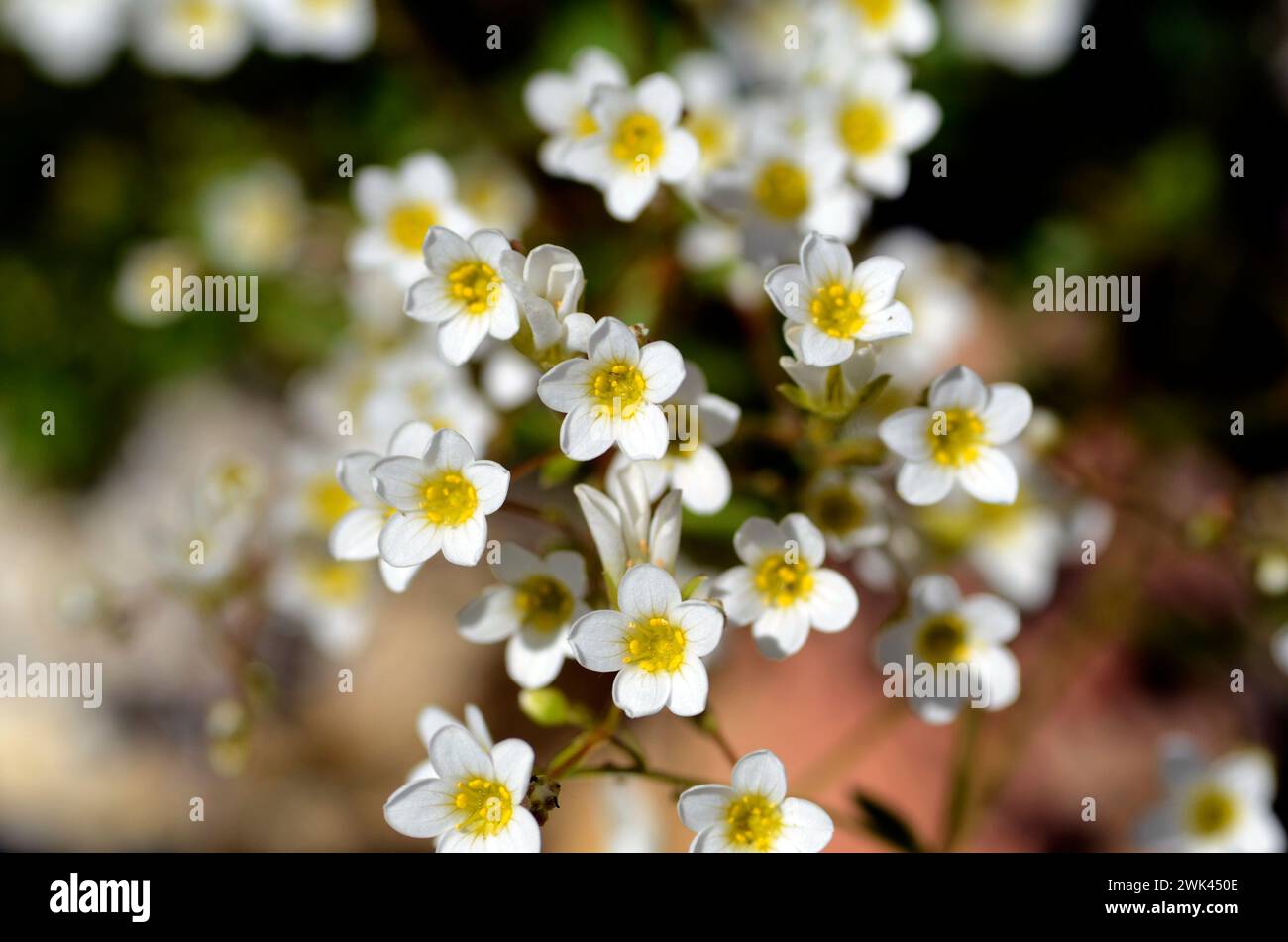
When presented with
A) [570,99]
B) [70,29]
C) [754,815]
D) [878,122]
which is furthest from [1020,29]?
[70,29]

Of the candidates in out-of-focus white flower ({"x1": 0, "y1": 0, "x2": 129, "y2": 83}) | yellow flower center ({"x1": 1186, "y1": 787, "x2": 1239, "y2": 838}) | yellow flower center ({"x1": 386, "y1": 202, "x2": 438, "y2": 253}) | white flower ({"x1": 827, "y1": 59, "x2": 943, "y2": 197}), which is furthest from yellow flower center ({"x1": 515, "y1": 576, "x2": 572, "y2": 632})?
out-of-focus white flower ({"x1": 0, "y1": 0, "x2": 129, "y2": 83})

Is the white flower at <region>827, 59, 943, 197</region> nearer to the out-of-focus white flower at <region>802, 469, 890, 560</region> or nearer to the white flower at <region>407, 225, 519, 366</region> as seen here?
the out-of-focus white flower at <region>802, 469, 890, 560</region>

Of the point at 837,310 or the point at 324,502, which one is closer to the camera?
the point at 837,310

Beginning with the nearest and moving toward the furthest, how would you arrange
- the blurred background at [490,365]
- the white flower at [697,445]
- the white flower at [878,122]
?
the white flower at [697,445] → the white flower at [878,122] → the blurred background at [490,365]

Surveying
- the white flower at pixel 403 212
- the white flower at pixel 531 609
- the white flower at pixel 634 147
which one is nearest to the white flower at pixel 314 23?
the white flower at pixel 403 212

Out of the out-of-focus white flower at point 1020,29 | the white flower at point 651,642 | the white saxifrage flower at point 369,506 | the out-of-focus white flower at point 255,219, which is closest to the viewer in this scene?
the white flower at point 651,642

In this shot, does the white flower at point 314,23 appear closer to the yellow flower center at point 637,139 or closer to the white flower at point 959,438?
the yellow flower center at point 637,139

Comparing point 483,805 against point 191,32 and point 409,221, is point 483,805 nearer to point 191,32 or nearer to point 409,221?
point 409,221
